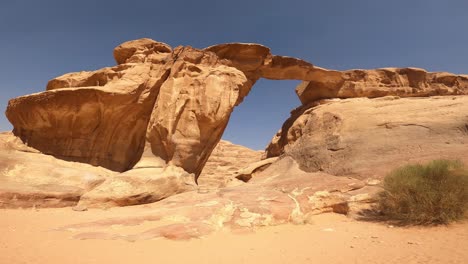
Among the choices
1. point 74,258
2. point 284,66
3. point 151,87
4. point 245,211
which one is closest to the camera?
point 74,258

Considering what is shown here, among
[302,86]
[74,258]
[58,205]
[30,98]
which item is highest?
[302,86]

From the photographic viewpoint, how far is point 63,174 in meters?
9.23

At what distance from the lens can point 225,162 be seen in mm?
26484

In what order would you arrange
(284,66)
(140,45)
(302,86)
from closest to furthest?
(140,45), (284,66), (302,86)

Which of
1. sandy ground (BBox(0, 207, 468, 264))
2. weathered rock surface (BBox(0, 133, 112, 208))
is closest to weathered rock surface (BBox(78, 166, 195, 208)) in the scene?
weathered rock surface (BBox(0, 133, 112, 208))

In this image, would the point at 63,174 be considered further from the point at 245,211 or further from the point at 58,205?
the point at 245,211

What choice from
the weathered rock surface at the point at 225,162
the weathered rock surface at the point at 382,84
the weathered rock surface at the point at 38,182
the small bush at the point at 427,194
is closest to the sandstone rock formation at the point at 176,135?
the weathered rock surface at the point at 38,182

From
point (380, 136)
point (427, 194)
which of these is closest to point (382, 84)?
point (380, 136)

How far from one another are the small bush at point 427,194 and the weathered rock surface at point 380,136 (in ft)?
4.57

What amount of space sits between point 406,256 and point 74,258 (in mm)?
4795

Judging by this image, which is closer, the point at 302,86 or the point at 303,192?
the point at 303,192

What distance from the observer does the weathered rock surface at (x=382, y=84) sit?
17.1 metres

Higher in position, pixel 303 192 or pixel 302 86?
pixel 302 86

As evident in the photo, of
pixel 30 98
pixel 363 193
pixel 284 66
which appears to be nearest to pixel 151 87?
pixel 30 98
